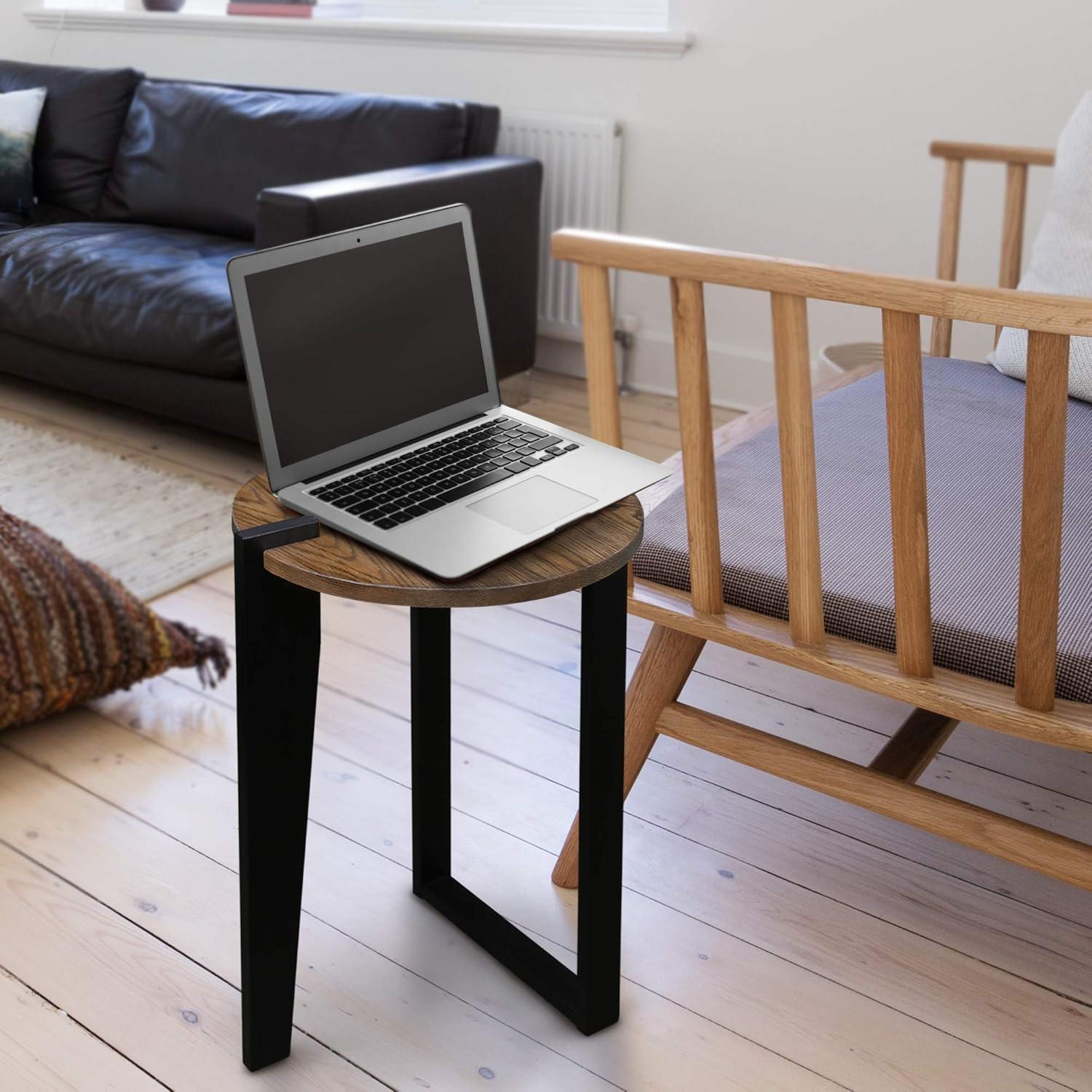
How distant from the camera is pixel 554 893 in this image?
1395mm

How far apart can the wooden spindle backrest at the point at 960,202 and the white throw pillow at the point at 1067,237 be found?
0.10m

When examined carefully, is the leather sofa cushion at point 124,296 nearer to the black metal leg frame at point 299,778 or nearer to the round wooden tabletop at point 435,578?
the black metal leg frame at point 299,778

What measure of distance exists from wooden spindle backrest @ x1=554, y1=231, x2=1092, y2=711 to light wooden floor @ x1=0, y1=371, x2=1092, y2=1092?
372mm

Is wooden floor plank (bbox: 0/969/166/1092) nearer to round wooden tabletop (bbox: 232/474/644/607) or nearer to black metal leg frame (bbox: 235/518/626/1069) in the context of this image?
black metal leg frame (bbox: 235/518/626/1069)

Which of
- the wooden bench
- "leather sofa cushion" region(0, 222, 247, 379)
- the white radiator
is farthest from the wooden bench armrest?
→ "leather sofa cushion" region(0, 222, 247, 379)

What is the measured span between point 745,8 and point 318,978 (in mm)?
2285

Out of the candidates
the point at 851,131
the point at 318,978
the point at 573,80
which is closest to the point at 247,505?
the point at 318,978

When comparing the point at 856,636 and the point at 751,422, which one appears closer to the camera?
the point at 856,636

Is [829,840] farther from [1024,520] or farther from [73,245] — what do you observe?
[73,245]

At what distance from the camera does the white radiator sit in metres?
2.99

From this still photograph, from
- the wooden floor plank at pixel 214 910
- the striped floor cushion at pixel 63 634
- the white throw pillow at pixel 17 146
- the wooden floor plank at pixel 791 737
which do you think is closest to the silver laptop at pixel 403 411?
the wooden floor plank at pixel 214 910

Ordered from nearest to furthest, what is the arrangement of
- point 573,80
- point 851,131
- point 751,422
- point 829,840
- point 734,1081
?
point 734,1081, point 829,840, point 751,422, point 851,131, point 573,80

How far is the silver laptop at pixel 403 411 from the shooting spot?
0.95 meters

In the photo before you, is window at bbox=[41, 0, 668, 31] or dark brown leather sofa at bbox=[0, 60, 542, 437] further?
window at bbox=[41, 0, 668, 31]
